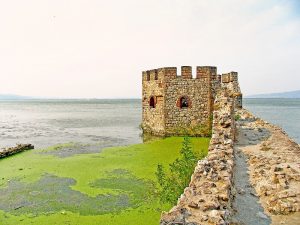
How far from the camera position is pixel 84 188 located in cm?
1086

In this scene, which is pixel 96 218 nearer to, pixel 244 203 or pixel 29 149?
pixel 244 203

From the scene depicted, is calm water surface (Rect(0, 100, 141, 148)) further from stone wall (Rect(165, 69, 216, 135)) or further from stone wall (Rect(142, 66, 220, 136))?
stone wall (Rect(165, 69, 216, 135))

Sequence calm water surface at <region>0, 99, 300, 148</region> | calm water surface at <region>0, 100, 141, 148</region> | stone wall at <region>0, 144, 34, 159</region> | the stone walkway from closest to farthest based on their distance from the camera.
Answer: the stone walkway
stone wall at <region>0, 144, 34, 159</region>
calm water surface at <region>0, 100, 141, 148</region>
calm water surface at <region>0, 99, 300, 148</region>

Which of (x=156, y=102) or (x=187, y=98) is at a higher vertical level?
(x=187, y=98)

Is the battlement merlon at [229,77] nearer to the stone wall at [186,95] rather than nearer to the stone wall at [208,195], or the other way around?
the stone wall at [186,95]

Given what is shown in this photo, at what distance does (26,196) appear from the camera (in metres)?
10.2

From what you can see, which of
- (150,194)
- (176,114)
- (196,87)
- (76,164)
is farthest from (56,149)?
(150,194)

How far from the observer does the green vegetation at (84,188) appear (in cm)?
854

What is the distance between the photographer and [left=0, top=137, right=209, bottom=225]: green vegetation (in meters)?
8.54

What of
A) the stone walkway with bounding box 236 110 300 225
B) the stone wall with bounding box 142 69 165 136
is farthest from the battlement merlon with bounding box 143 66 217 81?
the stone walkway with bounding box 236 110 300 225

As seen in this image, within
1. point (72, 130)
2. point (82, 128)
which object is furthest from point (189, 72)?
point (82, 128)

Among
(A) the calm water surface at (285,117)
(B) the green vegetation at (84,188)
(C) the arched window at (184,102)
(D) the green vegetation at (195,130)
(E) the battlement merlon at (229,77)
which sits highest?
(E) the battlement merlon at (229,77)

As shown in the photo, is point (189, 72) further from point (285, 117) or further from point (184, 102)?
point (285, 117)

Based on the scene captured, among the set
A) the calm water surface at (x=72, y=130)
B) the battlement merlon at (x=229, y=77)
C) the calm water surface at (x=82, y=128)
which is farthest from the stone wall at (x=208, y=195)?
the calm water surface at (x=82, y=128)
